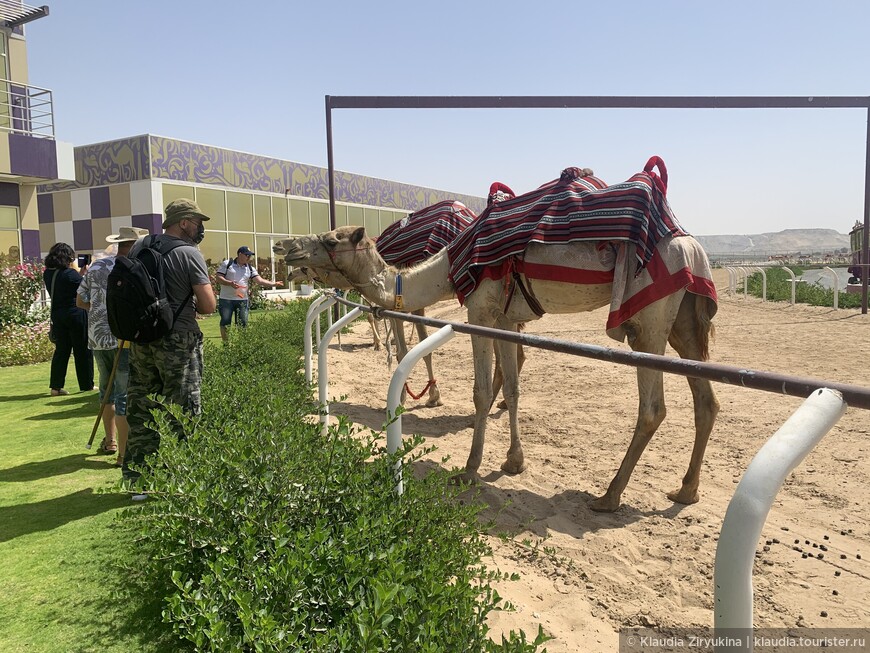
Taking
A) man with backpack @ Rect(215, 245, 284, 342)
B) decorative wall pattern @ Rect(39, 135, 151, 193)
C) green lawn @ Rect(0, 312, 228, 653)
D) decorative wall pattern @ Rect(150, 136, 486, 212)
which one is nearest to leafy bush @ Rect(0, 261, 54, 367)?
man with backpack @ Rect(215, 245, 284, 342)

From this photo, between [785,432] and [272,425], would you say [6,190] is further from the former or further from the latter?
[785,432]

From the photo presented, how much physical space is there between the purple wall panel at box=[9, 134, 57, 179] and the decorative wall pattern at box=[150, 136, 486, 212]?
5.64 m

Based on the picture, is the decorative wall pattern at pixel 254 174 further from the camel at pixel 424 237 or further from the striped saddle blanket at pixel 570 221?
the striped saddle blanket at pixel 570 221

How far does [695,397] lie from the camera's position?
4.49 metres

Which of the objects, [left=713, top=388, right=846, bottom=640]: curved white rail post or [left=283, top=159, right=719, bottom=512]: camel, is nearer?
[left=713, top=388, right=846, bottom=640]: curved white rail post

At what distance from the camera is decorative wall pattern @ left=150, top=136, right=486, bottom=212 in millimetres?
24312

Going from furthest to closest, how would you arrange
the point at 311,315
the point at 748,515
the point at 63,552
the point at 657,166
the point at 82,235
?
the point at 82,235
the point at 311,315
the point at 657,166
the point at 63,552
the point at 748,515

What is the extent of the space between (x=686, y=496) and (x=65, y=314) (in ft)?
24.5

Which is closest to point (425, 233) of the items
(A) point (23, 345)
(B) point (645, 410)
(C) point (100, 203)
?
(B) point (645, 410)

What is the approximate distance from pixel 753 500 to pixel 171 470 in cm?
275

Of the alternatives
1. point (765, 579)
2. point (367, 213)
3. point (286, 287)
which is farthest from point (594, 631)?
point (367, 213)

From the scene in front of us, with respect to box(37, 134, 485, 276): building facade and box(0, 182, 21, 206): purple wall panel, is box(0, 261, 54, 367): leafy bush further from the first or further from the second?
box(37, 134, 485, 276): building facade

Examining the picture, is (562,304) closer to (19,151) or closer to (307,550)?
(307,550)

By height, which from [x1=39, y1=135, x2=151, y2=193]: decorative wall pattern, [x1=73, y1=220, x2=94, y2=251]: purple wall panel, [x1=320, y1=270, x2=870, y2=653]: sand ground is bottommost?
[x1=320, y1=270, x2=870, y2=653]: sand ground
